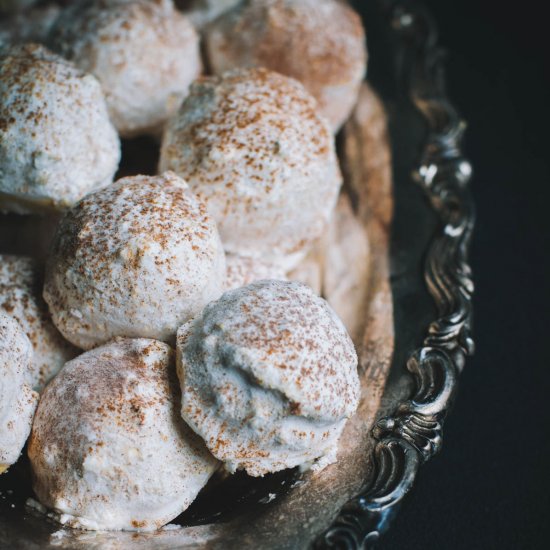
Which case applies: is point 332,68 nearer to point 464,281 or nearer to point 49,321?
point 464,281

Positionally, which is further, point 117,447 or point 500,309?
point 500,309

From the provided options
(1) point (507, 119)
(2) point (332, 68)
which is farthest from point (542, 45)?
(2) point (332, 68)

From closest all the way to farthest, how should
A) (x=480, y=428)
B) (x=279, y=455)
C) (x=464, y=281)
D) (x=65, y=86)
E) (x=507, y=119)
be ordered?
(x=279, y=455) < (x=65, y=86) < (x=464, y=281) < (x=480, y=428) < (x=507, y=119)

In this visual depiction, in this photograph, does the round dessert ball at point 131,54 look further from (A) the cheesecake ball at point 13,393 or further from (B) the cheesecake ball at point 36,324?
(A) the cheesecake ball at point 13,393

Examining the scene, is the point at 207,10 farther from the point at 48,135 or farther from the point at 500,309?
the point at 500,309

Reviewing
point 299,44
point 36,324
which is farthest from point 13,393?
point 299,44

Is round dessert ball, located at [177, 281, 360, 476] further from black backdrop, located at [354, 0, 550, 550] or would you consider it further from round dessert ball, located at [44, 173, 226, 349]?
black backdrop, located at [354, 0, 550, 550]
